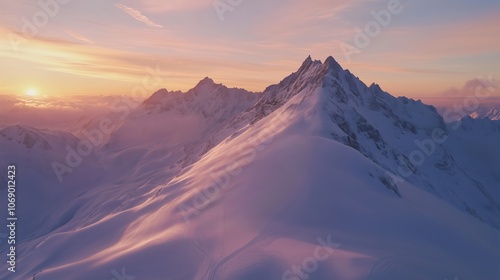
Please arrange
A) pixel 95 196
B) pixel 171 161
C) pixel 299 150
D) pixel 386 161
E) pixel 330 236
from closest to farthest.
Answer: pixel 330 236 < pixel 299 150 < pixel 386 161 < pixel 95 196 < pixel 171 161

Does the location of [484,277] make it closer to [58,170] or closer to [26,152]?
[58,170]

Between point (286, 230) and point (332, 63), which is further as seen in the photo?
point (332, 63)

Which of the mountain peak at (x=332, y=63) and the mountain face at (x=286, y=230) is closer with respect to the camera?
the mountain face at (x=286, y=230)

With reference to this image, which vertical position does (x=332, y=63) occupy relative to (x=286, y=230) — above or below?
above

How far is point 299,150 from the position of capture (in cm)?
3716

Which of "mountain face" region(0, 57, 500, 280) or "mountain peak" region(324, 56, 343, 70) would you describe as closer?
"mountain face" region(0, 57, 500, 280)

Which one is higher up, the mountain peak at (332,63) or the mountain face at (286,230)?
the mountain peak at (332,63)

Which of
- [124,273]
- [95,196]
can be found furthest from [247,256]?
[95,196]

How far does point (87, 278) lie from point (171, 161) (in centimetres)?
16738

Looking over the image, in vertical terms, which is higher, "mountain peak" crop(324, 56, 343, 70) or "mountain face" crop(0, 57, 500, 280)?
"mountain peak" crop(324, 56, 343, 70)

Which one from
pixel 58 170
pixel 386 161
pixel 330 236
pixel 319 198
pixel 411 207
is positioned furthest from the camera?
pixel 58 170

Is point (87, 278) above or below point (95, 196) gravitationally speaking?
above

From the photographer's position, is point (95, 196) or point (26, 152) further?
point (26, 152)

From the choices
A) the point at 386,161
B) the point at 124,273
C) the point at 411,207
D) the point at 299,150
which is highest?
the point at 299,150
